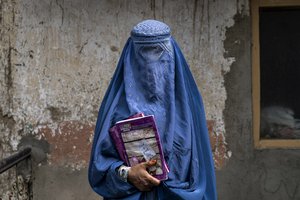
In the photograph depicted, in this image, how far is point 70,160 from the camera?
4.73m

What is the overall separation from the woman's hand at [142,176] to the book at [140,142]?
1.1 inches

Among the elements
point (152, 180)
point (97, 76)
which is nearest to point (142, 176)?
point (152, 180)

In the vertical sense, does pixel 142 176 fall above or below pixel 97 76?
below

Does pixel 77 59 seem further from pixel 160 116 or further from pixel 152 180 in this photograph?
pixel 152 180

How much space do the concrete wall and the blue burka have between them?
82.2 inches

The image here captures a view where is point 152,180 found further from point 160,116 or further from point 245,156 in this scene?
point 245,156

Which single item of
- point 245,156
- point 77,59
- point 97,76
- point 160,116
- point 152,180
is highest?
point 77,59

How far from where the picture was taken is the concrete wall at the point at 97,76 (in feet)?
15.2

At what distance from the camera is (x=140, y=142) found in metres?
2.41

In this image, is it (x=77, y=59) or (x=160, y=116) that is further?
(x=77, y=59)

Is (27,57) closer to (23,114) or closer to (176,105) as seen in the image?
(23,114)

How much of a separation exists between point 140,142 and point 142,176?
0.48 feet

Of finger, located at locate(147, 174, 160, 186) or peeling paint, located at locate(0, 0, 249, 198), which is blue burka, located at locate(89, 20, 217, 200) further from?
peeling paint, located at locate(0, 0, 249, 198)

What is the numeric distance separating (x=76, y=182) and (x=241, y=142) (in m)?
1.42
